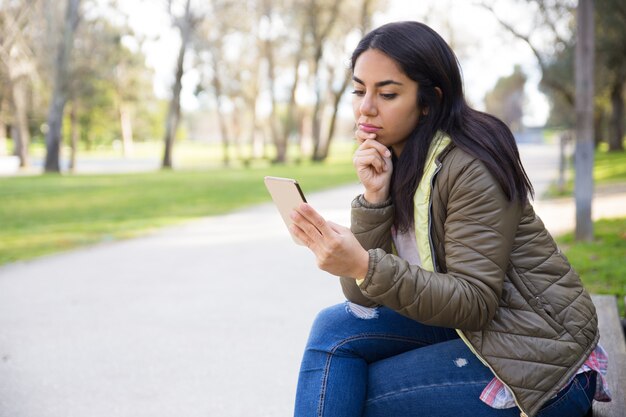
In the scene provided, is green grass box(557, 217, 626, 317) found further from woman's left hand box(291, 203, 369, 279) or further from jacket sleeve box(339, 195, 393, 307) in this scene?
woman's left hand box(291, 203, 369, 279)

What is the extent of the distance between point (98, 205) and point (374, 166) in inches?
507

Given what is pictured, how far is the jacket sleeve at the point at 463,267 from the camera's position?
190cm

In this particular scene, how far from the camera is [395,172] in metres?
2.23

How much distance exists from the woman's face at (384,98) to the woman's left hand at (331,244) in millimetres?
472

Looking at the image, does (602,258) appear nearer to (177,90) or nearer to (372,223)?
(372,223)

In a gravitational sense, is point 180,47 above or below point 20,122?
above

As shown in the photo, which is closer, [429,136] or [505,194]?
[505,194]

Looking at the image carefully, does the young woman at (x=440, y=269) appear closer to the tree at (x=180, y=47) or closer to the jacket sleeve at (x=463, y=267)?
the jacket sleeve at (x=463, y=267)

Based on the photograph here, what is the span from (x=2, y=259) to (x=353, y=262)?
7.00 meters

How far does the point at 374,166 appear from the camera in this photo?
223 cm

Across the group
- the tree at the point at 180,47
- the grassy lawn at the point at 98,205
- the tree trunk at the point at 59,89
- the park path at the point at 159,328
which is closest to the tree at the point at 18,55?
the tree trunk at the point at 59,89

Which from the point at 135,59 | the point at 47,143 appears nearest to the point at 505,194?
the point at 47,143

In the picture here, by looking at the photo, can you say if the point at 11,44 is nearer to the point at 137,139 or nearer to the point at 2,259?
the point at 2,259

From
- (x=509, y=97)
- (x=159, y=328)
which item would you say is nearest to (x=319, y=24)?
(x=159, y=328)
